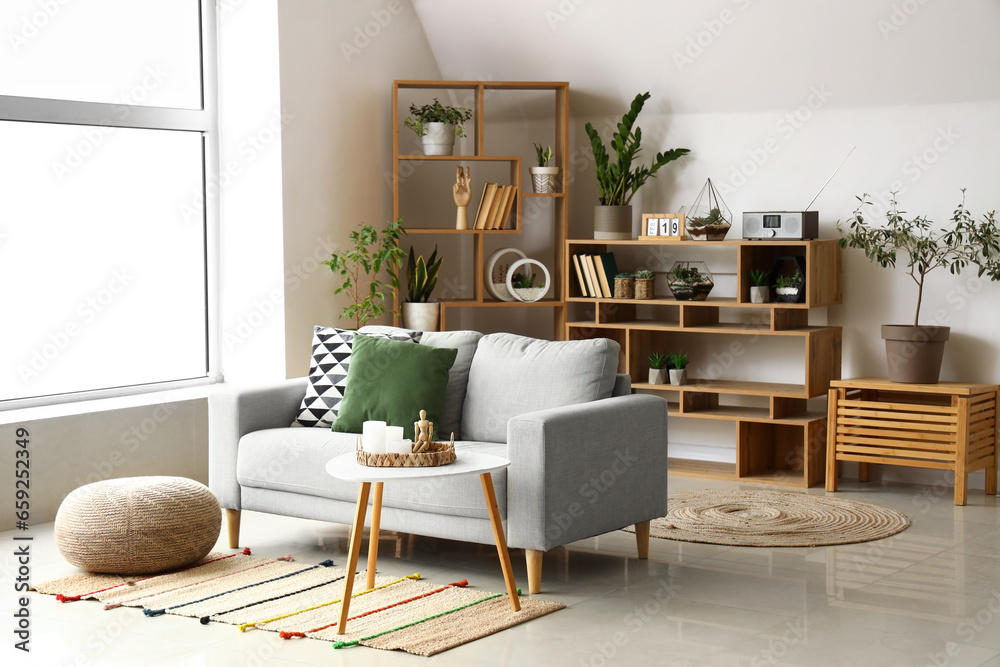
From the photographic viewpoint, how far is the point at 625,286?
19.9ft

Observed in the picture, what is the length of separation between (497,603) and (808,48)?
340 cm

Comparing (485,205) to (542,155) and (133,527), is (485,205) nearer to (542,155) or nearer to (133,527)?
(542,155)

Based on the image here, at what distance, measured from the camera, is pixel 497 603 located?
11.7 ft

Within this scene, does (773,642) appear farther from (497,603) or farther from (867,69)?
(867,69)

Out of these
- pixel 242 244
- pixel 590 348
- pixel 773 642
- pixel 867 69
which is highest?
pixel 867 69

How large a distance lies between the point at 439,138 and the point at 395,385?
2332 millimetres

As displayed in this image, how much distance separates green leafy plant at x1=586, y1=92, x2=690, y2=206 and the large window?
2.05m

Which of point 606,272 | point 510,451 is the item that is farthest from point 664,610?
point 606,272

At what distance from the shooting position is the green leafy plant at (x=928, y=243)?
5285 millimetres

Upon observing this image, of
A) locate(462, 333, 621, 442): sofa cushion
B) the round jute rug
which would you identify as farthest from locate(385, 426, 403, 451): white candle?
the round jute rug

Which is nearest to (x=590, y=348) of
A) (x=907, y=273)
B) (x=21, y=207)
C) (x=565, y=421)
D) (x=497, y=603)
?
(x=565, y=421)

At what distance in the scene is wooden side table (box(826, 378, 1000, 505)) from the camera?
5157 mm

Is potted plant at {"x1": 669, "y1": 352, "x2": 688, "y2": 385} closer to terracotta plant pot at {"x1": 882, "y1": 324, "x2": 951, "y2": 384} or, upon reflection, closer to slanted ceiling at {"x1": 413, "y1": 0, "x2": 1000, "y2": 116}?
terracotta plant pot at {"x1": 882, "y1": 324, "x2": 951, "y2": 384}

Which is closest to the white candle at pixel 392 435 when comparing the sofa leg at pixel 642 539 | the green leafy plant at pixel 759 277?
the sofa leg at pixel 642 539
